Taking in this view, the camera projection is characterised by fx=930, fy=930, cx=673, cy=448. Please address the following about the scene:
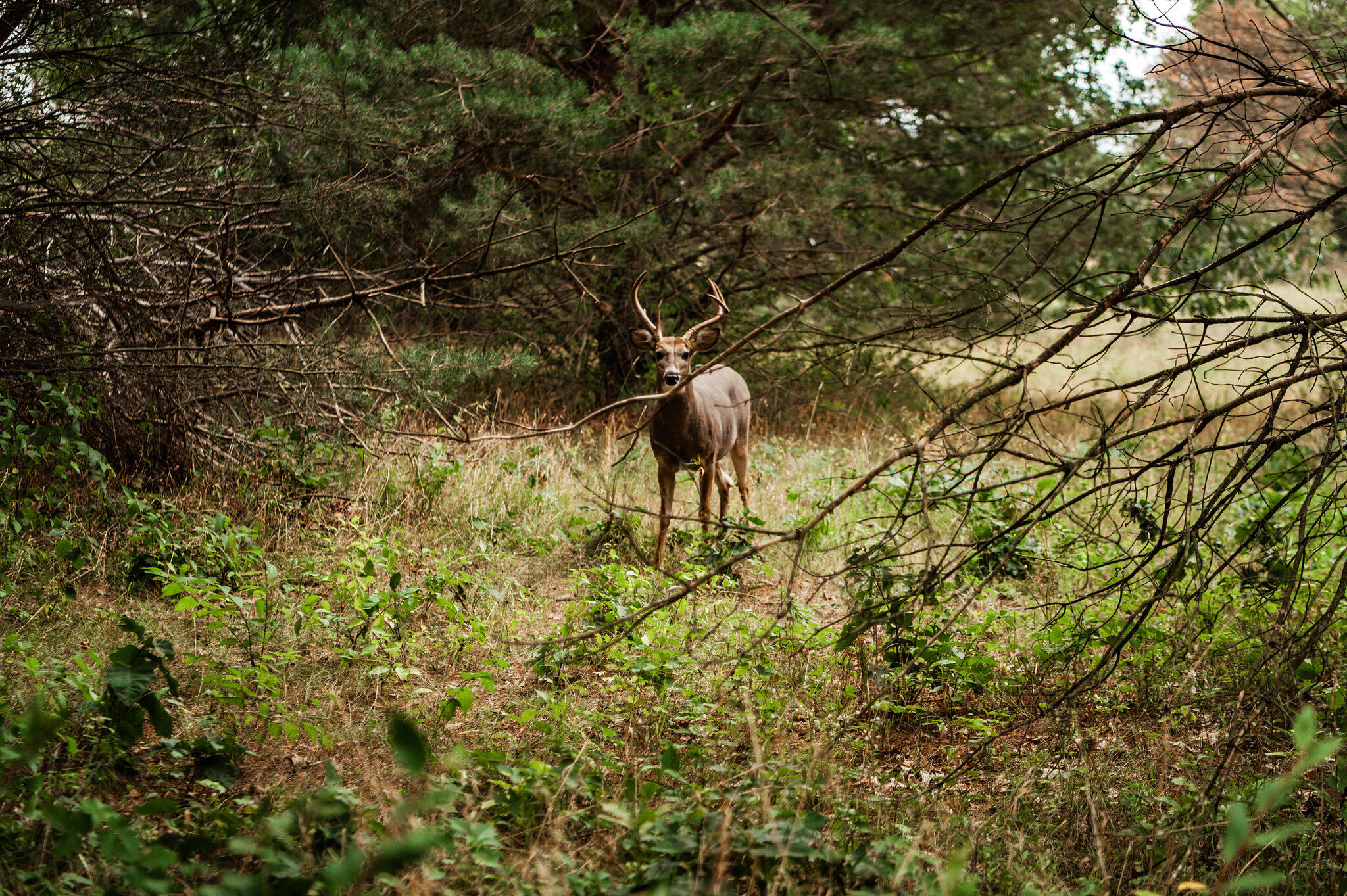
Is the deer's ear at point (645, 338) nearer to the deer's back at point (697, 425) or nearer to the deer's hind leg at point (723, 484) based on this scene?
the deer's back at point (697, 425)

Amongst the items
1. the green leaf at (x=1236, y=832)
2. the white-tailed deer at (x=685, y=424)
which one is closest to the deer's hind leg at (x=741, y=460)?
the white-tailed deer at (x=685, y=424)

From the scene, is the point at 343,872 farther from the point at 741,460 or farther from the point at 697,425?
the point at 741,460

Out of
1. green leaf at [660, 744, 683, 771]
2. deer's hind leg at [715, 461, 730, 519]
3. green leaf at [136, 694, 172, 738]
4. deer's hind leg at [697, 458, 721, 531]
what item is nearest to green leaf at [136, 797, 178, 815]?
green leaf at [136, 694, 172, 738]

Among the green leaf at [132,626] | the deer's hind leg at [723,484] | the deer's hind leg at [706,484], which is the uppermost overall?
the green leaf at [132,626]

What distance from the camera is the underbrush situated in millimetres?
2326

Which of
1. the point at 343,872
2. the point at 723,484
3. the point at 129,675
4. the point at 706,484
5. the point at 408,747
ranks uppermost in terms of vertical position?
the point at 408,747

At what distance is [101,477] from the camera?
497cm

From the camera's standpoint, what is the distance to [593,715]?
3463 millimetres

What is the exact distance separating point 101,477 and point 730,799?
414 centimetres

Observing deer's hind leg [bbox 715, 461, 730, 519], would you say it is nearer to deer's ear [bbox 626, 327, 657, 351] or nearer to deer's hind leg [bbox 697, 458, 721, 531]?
deer's hind leg [bbox 697, 458, 721, 531]

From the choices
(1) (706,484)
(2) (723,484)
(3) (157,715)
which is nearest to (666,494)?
(1) (706,484)

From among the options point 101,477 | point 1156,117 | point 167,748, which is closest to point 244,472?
point 101,477

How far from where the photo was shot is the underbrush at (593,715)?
91.6 inches

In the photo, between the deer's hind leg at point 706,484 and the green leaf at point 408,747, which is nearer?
the green leaf at point 408,747
